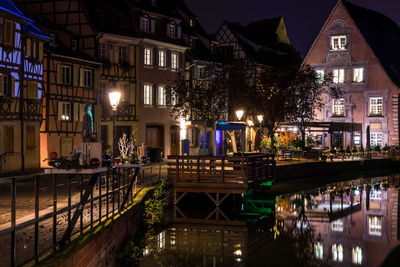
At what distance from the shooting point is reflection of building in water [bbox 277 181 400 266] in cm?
1725

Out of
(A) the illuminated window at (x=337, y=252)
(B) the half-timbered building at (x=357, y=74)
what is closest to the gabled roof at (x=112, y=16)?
(B) the half-timbered building at (x=357, y=74)

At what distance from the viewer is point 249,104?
4138 centimetres

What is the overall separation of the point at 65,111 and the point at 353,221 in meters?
19.2

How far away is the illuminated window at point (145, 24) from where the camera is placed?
3969cm

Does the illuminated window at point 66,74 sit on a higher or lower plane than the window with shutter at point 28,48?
lower

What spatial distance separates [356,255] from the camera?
17.0 m

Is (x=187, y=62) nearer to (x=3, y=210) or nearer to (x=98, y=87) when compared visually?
(x=98, y=87)

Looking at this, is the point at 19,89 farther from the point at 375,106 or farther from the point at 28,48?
the point at 375,106

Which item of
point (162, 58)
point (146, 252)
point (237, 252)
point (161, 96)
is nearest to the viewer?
point (146, 252)

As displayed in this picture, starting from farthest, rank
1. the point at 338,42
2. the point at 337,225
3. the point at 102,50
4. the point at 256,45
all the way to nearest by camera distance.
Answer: the point at 256,45
the point at 338,42
the point at 102,50
the point at 337,225

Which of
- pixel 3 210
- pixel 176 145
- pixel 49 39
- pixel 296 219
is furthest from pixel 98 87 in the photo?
pixel 3 210

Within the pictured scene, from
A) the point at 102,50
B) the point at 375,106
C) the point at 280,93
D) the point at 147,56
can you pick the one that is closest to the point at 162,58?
the point at 147,56

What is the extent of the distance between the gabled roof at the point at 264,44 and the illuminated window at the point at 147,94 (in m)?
16.6

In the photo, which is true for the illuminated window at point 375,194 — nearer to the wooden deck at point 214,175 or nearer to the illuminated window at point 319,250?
the wooden deck at point 214,175
